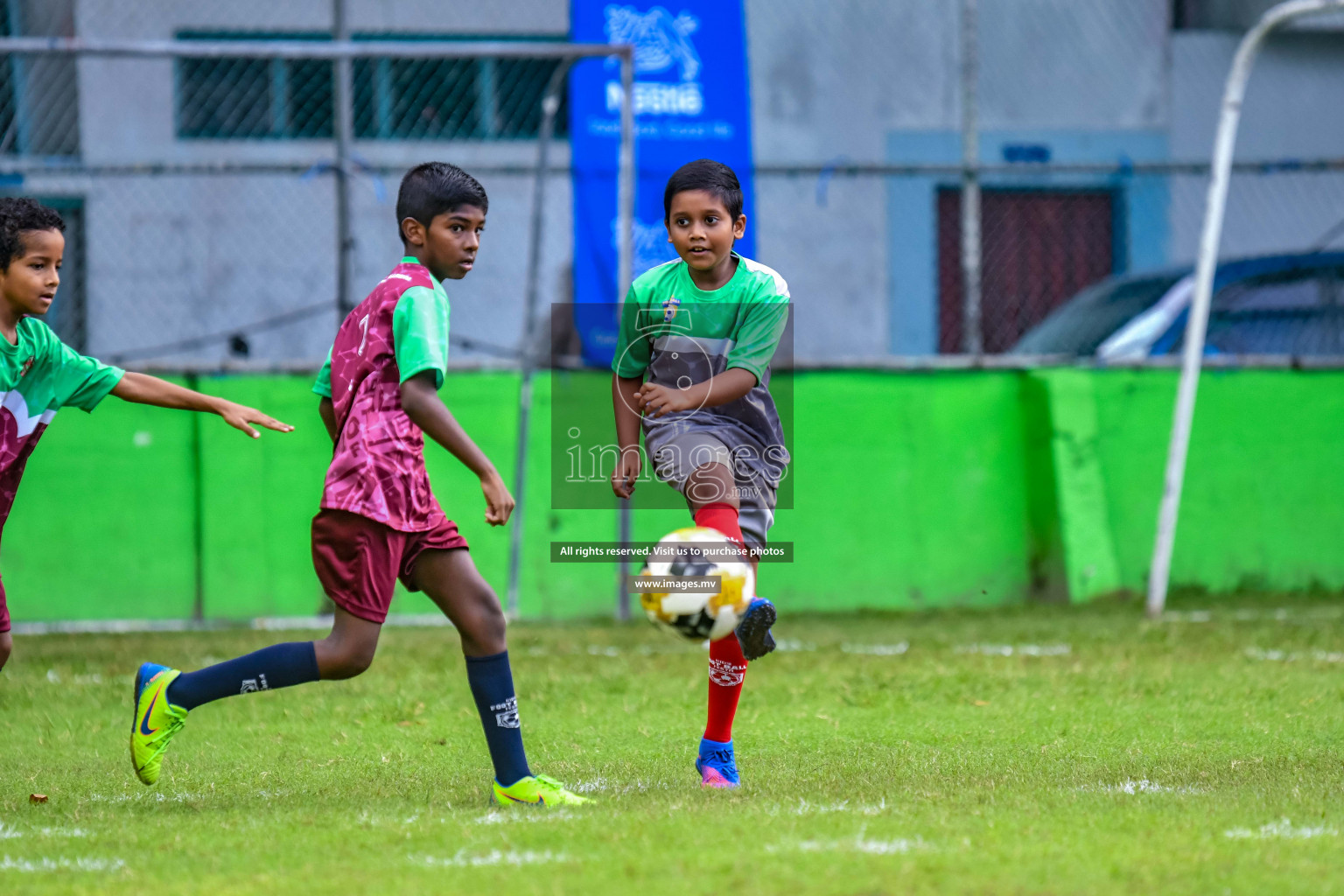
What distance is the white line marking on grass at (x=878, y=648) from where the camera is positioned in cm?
702

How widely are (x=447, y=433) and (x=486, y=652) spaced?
2.04 ft

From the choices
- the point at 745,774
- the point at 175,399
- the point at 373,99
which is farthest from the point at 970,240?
the point at 175,399

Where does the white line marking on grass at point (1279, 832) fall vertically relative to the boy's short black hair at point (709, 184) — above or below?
below

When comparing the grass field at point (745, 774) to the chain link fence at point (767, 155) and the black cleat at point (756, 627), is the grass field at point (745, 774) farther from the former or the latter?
the chain link fence at point (767, 155)

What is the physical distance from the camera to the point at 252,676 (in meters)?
3.95

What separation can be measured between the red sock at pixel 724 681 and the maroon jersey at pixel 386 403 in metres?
0.93

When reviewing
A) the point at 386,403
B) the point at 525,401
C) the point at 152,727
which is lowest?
the point at 152,727

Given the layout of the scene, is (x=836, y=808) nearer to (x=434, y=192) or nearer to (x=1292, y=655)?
→ (x=434, y=192)

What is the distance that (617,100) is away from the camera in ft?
28.9

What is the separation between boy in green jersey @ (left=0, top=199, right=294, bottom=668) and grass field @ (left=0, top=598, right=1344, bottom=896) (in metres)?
0.94

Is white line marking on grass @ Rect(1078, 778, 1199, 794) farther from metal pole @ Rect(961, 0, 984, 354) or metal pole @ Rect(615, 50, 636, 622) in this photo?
metal pole @ Rect(961, 0, 984, 354)

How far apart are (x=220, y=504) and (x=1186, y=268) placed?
20.3ft

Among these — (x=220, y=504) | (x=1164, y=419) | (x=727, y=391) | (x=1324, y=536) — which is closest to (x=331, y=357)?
(x=727, y=391)

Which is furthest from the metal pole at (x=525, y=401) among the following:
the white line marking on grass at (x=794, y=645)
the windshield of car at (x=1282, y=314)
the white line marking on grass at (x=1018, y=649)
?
the windshield of car at (x=1282, y=314)
